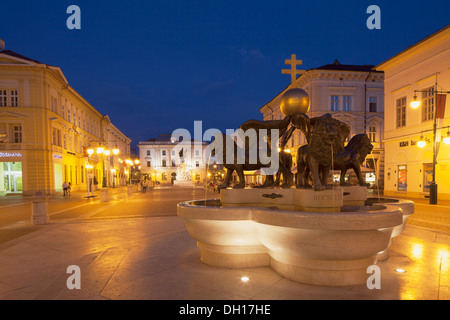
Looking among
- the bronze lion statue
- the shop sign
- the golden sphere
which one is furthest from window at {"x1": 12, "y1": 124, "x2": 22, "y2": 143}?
the bronze lion statue

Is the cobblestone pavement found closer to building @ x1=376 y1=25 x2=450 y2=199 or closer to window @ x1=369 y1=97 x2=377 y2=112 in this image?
building @ x1=376 y1=25 x2=450 y2=199

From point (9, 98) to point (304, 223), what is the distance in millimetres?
34570

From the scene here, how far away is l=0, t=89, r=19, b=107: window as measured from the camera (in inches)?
1077

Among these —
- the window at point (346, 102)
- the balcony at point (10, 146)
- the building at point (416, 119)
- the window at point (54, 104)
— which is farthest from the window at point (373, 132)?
the balcony at point (10, 146)

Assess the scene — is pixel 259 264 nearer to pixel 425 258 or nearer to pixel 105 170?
pixel 425 258

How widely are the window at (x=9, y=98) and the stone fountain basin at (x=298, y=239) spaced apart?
32.1 metres

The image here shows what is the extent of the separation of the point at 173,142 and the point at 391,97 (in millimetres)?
73628

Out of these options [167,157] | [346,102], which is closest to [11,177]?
[346,102]

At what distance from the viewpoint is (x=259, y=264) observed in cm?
480

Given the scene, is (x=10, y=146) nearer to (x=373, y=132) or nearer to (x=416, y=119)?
(x=416, y=119)

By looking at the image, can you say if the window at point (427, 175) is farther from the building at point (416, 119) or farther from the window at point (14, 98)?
the window at point (14, 98)

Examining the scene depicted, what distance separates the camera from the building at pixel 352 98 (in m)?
33.1
